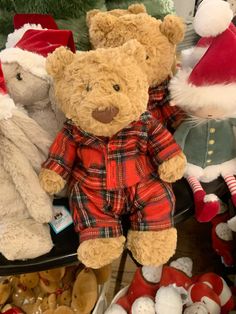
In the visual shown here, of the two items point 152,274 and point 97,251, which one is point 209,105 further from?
point 152,274

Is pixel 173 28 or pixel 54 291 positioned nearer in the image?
pixel 173 28

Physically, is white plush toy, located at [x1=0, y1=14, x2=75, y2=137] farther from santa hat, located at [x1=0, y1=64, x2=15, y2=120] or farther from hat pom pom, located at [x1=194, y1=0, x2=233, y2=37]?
hat pom pom, located at [x1=194, y1=0, x2=233, y2=37]

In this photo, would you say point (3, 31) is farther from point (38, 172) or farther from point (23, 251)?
point (23, 251)

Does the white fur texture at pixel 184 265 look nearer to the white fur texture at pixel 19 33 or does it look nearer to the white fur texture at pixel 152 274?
the white fur texture at pixel 152 274

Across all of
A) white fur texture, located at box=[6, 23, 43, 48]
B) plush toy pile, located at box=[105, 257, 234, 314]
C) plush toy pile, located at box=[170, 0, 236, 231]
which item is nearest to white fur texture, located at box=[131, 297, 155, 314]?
plush toy pile, located at box=[105, 257, 234, 314]

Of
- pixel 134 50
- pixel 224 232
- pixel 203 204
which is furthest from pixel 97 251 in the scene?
pixel 224 232

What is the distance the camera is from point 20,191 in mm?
623

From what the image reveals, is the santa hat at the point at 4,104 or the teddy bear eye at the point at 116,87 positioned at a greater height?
the teddy bear eye at the point at 116,87

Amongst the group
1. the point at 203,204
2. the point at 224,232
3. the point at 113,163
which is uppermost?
the point at 113,163

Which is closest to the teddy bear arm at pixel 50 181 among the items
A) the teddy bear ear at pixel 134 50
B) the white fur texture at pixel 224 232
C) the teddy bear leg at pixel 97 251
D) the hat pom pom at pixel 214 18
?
the teddy bear leg at pixel 97 251

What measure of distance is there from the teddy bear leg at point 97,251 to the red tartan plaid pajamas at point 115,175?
12 mm

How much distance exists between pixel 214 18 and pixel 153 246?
380 millimetres

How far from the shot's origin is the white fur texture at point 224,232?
112 cm

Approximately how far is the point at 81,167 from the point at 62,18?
371 millimetres
